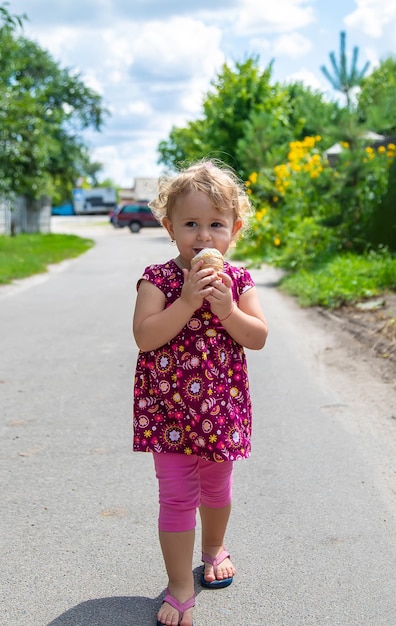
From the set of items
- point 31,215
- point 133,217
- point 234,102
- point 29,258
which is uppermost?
point 234,102

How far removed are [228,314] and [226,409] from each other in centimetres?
32

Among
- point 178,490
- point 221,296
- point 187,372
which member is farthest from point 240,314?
point 178,490

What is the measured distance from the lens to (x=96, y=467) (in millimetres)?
4344

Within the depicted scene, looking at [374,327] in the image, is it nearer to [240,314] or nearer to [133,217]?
[240,314]

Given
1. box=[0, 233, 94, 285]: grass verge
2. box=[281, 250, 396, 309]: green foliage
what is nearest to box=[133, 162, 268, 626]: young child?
box=[281, 250, 396, 309]: green foliage

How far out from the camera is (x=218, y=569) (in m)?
3.07

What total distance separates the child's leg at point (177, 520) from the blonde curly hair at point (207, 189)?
2.79 feet

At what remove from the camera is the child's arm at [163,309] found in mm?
2646

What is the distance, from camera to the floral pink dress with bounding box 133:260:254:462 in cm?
277

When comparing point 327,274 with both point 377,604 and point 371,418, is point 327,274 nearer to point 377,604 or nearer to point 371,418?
point 371,418

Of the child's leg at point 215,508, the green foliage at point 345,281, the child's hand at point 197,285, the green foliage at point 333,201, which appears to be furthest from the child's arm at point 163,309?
the green foliage at point 333,201

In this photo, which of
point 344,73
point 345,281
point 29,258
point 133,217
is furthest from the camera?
point 133,217

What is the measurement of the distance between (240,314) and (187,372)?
26cm

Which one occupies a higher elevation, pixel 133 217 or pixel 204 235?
pixel 204 235
